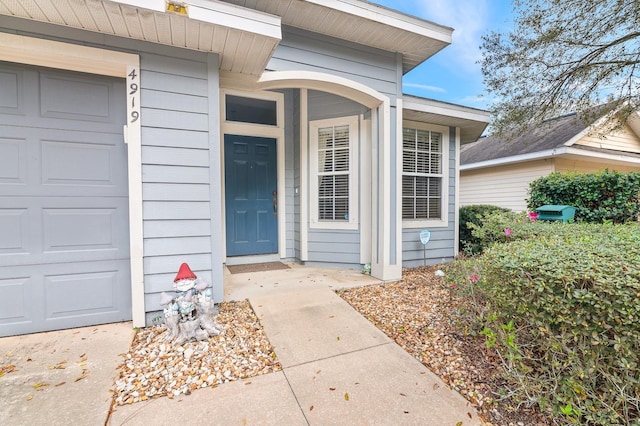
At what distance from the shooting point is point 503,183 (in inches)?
351

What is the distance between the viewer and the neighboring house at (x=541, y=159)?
284 inches

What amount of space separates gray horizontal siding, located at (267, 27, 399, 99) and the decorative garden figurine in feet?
7.84

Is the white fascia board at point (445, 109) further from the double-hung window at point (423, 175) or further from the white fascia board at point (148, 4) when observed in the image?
the white fascia board at point (148, 4)

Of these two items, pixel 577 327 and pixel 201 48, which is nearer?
pixel 577 327

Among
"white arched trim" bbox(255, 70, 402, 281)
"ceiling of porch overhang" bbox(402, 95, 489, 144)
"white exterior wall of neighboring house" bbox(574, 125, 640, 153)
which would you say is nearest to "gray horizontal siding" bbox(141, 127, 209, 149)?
"white arched trim" bbox(255, 70, 402, 281)

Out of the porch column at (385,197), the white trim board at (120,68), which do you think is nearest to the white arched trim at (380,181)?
the porch column at (385,197)

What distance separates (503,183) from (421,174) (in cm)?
596

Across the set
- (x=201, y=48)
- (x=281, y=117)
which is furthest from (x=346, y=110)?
(x=201, y=48)

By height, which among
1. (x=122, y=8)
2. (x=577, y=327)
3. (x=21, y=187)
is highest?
(x=122, y=8)

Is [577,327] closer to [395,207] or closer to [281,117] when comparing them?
[395,207]

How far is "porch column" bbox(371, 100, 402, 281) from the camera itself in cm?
369

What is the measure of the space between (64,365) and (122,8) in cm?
258

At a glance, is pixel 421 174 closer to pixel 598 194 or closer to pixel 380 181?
pixel 380 181

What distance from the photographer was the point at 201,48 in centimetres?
251
